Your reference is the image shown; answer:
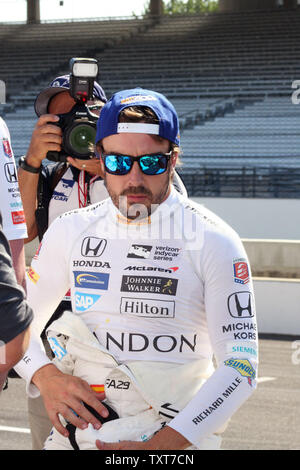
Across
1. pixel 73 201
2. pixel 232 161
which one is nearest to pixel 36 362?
pixel 73 201

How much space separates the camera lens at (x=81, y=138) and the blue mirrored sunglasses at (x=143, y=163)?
0.68 m

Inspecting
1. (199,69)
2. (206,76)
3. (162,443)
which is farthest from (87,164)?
(199,69)

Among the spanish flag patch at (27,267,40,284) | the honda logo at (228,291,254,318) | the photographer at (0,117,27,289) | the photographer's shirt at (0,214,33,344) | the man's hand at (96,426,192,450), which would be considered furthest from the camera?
A: the photographer at (0,117,27,289)

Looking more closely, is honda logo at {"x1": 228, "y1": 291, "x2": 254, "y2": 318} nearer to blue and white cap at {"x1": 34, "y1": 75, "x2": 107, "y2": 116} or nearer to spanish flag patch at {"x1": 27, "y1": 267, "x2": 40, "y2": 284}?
spanish flag patch at {"x1": 27, "y1": 267, "x2": 40, "y2": 284}

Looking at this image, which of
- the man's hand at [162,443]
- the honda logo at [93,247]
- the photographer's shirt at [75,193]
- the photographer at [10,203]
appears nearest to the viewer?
the man's hand at [162,443]

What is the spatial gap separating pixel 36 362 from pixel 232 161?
57.2ft

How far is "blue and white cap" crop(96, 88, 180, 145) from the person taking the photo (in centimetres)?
208

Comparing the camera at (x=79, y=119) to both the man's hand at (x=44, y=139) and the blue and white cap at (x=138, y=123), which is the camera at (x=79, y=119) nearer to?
the man's hand at (x=44, y=139)

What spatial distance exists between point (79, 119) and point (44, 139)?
15 cm

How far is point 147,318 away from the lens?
6.74 ft

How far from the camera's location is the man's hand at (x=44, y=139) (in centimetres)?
284

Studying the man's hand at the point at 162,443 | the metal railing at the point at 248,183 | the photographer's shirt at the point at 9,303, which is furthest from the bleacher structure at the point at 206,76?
the photographer's shirt at the point at 9,303

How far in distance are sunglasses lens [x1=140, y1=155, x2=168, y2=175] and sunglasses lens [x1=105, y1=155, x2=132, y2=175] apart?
0.04m

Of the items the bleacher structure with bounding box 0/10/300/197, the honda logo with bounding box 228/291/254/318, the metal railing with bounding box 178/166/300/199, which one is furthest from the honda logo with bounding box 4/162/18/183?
the bleacher structure with bounding box 0/10/300/197
